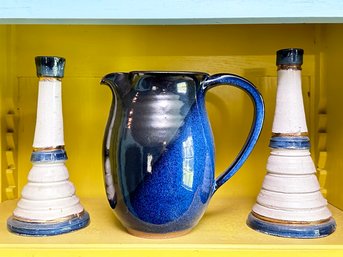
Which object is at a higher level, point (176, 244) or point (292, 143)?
point (292, 143)

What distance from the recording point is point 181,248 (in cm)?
45

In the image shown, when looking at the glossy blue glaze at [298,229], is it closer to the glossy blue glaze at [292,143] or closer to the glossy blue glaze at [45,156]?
the glossy blue glaze at [292,143]

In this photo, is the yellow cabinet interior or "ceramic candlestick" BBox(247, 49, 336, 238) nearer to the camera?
"ceramic candlestick" BBox(247, 49, 336, 238)

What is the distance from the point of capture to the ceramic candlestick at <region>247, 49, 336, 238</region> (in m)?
0.50

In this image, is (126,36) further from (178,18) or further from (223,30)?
(178,18)

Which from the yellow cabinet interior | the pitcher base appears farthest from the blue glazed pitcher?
the yellow cabinet interior

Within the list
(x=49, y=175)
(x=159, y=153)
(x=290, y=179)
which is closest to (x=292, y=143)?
(x=290, y=179)

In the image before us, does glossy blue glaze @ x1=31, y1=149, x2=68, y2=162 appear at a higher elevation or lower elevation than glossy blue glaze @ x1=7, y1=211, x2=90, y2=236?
higher

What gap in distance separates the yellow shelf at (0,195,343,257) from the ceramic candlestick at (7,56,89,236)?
22mm

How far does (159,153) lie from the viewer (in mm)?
458

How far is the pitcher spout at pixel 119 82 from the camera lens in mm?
486

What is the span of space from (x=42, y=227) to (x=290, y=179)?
11.5 inches

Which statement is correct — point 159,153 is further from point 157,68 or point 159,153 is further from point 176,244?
point 157,68

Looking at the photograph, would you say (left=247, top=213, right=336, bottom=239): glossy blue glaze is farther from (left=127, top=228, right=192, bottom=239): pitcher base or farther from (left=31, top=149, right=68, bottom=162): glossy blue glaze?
(left=31, top=149, right=68, bottom=162): glossy blue glaze
